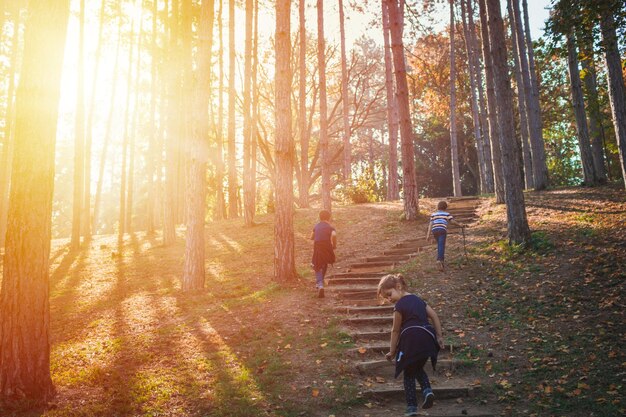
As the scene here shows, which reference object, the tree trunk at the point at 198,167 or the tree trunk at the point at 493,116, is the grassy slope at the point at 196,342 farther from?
the tree trunk at the point at 493,116

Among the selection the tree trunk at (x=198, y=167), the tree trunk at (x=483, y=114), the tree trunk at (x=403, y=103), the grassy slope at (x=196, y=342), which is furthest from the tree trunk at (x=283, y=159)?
the tree trunk at (x=483, y=114)

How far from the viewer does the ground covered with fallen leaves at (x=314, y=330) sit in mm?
5707

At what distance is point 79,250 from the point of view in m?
19.0

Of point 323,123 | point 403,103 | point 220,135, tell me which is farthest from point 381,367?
point 220,135

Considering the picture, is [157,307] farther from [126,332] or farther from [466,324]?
[466,324]

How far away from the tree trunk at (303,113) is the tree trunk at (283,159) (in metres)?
10.3

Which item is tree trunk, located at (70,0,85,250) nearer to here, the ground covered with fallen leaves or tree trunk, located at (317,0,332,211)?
the ground covered with fallen leaves

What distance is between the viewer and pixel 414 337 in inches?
193

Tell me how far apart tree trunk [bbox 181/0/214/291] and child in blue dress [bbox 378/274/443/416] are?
23.4 feet

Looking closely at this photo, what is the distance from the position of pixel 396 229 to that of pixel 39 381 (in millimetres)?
13070

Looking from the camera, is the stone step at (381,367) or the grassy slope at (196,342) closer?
the grassy slope at (196,342)

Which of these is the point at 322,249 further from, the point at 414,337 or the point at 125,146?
the point at 125,146

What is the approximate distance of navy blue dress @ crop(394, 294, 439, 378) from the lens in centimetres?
488

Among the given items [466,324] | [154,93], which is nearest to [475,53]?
[154,93]
